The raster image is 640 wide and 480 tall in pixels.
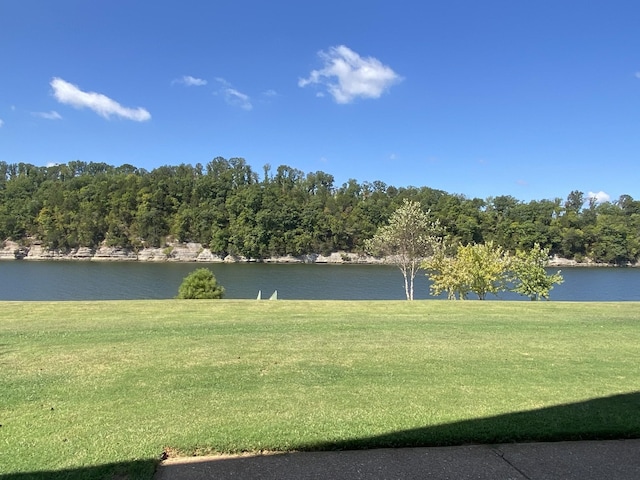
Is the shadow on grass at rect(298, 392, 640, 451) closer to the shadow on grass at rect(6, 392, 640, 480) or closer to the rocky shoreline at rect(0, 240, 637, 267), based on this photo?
the shadow on grass at rect(6, 392, 640, 480)

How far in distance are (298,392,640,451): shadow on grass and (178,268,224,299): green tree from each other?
21.0 meters

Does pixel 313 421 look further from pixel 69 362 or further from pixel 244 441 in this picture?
pixel 69 362

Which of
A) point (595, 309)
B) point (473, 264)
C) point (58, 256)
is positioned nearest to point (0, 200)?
point (58, 256)

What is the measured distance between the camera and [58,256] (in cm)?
13125

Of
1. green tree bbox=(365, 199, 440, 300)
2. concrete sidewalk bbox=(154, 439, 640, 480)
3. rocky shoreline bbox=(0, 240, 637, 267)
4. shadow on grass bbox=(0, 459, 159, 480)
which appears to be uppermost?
green tree bbox=(365, 199, 440, 300)

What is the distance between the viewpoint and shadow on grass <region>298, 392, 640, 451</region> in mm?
4312

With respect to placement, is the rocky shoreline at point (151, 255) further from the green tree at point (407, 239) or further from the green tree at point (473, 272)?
the green tree at point (473, 272)

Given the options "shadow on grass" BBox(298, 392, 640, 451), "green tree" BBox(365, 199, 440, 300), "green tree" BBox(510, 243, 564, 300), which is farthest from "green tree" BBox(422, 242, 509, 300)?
"shadow on grass" BBox(298, 392, 640, 451)

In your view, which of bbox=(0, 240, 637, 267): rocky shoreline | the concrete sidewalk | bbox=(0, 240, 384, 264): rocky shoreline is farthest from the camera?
bbox=(0, 240, 384, 264): rocky shoreline

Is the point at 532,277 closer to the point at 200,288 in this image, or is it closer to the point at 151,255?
the point at 200,288

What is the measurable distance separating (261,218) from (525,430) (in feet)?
436

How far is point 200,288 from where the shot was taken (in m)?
24.8

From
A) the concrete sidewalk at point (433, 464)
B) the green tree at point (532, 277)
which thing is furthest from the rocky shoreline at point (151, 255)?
the concrete sidewalk at point (433, 464)

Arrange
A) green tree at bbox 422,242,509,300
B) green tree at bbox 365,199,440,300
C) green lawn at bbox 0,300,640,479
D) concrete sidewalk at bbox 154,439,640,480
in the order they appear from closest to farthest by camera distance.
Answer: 1. concrete sidewalk at bbox 154,439,640,480
2. green lawn at bbox 0,300,640,479
3. green tree at bbox 422,242,509,300
4. green tree at bbox 365,199,440,300
